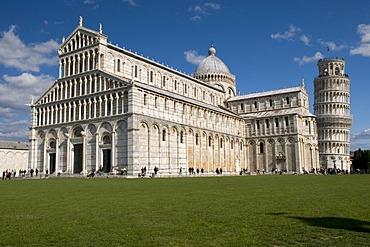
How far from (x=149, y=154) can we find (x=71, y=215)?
33.0m

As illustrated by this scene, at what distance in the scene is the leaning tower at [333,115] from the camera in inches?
3420

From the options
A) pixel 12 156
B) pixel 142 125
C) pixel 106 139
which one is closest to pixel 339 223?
pixel 142 125

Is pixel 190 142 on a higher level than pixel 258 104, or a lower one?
lower

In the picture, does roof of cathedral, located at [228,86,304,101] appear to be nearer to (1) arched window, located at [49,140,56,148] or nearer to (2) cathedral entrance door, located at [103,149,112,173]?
(2) cathedral entrance door, located at [103,149,112,173]

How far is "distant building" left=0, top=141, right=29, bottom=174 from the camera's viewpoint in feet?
233

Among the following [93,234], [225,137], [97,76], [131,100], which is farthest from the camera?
[225,137]

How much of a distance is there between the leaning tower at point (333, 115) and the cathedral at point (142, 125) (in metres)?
23.8

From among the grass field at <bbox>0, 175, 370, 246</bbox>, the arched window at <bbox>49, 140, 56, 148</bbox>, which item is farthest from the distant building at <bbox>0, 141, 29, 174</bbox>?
the grass field at <bbox>0, 175, 370, 246</bbox>

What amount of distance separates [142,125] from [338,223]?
116ft

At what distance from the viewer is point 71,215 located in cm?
912

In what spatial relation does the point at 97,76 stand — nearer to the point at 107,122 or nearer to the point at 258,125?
the point at 107,122

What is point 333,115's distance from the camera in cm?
8719

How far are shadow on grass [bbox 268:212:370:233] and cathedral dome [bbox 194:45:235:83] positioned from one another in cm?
6561

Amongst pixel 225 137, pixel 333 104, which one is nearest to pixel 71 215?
pixel 225 137
